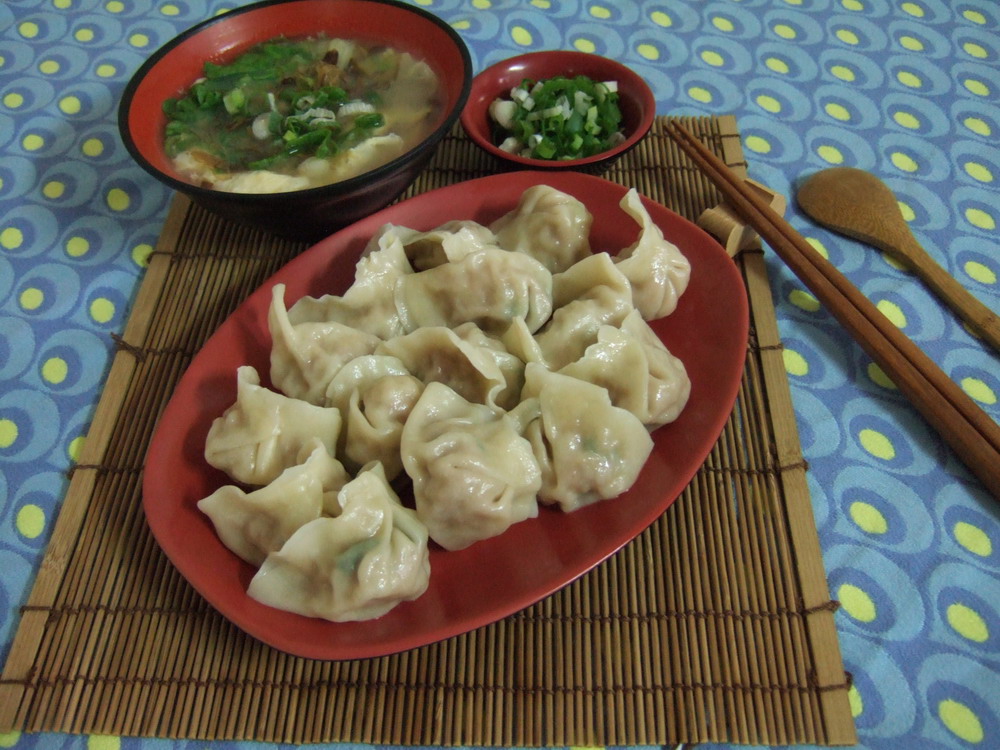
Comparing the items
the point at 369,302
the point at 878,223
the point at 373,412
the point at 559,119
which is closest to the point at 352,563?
the point at 373,412

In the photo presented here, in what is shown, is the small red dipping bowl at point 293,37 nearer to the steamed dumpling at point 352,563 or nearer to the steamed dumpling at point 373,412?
the steamed dumpling at point 373,412

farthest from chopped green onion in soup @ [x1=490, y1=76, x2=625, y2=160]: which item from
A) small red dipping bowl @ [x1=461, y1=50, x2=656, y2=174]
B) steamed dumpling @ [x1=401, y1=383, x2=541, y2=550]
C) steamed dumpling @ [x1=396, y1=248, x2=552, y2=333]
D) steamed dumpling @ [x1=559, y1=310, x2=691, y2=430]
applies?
steamed dumpling @ [x1=401, y1=383, x2=541, y2=550]

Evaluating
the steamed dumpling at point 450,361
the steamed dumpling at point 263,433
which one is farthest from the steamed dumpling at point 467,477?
the steamed dumpling at point 263,433

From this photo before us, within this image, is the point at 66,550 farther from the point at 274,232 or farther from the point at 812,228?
the point at 812,228

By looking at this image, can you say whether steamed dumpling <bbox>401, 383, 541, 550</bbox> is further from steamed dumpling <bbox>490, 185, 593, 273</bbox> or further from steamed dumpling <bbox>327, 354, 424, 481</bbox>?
steamed dumpling <bbox>490, 185, 593, 273</bbox>

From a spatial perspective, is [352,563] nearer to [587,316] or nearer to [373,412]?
[373,412]

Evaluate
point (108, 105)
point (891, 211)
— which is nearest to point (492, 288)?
point (891, 211)
